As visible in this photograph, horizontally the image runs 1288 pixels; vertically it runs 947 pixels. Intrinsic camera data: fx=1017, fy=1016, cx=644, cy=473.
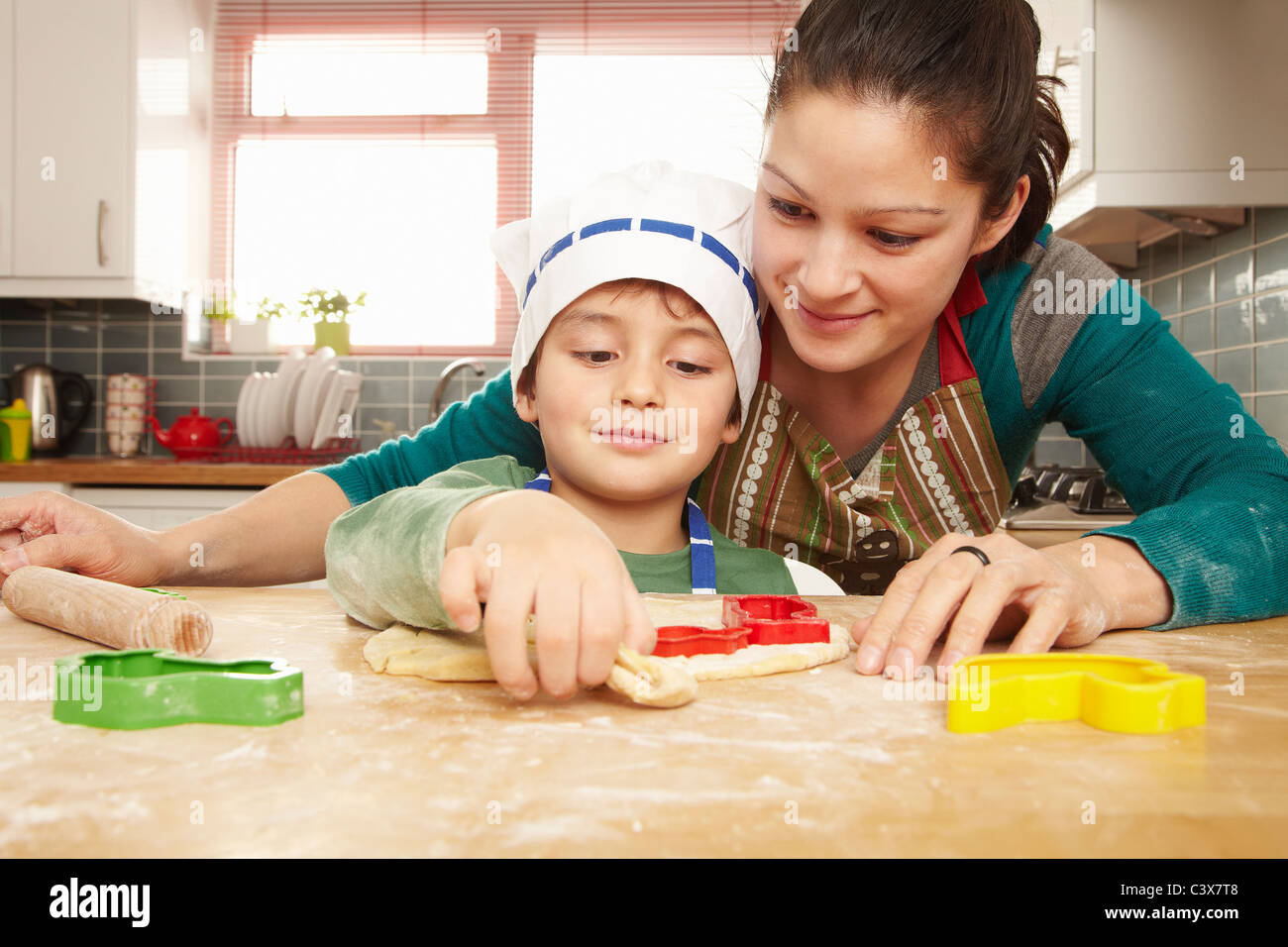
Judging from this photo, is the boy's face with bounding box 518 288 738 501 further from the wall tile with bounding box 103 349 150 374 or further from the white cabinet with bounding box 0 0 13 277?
the wall tile with bounding box 103 349 150 374

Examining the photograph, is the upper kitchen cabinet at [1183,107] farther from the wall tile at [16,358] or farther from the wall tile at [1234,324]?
the wall tile at [16,358]

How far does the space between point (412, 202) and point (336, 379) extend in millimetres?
926

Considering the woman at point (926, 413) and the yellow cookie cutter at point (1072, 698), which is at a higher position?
the woman at point (926, 413)

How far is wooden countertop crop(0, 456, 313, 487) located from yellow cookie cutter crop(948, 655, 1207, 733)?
8.06 feet

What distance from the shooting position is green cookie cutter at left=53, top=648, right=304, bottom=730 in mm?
474

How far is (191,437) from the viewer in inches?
121

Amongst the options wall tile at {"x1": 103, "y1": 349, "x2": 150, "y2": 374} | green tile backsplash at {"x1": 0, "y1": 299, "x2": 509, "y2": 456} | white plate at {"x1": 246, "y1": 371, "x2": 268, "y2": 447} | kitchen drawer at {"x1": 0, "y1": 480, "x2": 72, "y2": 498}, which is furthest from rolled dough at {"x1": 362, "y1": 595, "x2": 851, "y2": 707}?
wall tile at {"x1": 103, "y1": 349, "x2": 150, "y2": 374}

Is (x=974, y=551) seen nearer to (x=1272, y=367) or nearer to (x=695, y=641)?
(x=695, y=641)

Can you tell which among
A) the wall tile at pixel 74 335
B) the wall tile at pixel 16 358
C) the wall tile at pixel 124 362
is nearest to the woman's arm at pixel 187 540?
the wall tile at pixel 124 362

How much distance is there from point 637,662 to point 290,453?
264 centimetres

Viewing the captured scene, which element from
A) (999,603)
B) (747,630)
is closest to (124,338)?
(747,630)

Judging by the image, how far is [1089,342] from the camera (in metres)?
1.11

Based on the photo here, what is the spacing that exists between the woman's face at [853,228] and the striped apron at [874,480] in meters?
0.16

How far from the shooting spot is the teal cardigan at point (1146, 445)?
0.84m
